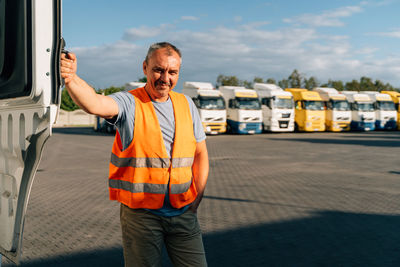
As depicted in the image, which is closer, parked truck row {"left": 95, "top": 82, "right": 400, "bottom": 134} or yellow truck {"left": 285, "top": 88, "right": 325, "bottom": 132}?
parked truck row {"left": 95, "top": 82, "right": 400, "bottom": 134}

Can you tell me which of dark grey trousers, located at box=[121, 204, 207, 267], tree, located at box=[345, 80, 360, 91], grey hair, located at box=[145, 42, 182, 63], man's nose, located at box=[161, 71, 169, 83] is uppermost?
tree, located at box=[345, 80, 360, 91]

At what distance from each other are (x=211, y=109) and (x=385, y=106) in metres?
15.8

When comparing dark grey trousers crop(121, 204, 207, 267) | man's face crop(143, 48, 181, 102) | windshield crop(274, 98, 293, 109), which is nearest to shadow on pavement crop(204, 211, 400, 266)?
dark grey trousers crop(121, 204, 207, 267)

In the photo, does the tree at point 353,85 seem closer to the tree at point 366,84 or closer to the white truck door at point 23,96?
the tree at point 366,84

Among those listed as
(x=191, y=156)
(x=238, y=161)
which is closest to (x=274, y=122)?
(x=238, y=161)

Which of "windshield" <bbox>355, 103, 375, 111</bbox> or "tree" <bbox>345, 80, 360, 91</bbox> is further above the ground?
"tree" <bbox>345, 80, 360, 91</bbox>

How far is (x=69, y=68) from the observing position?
5.66 ft

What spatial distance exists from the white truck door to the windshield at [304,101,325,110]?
28942mm

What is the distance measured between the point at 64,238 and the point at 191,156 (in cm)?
301

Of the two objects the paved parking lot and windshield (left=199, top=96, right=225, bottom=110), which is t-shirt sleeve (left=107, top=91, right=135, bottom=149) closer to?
the paved parking lot

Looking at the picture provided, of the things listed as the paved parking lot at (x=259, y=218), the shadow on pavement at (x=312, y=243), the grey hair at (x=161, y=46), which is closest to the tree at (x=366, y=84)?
the paved parking lot at (x=259, y=218)

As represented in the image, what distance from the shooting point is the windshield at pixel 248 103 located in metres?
26.7

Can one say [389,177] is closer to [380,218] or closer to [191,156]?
[380,218]

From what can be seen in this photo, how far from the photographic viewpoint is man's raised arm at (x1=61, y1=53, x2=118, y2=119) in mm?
1713
